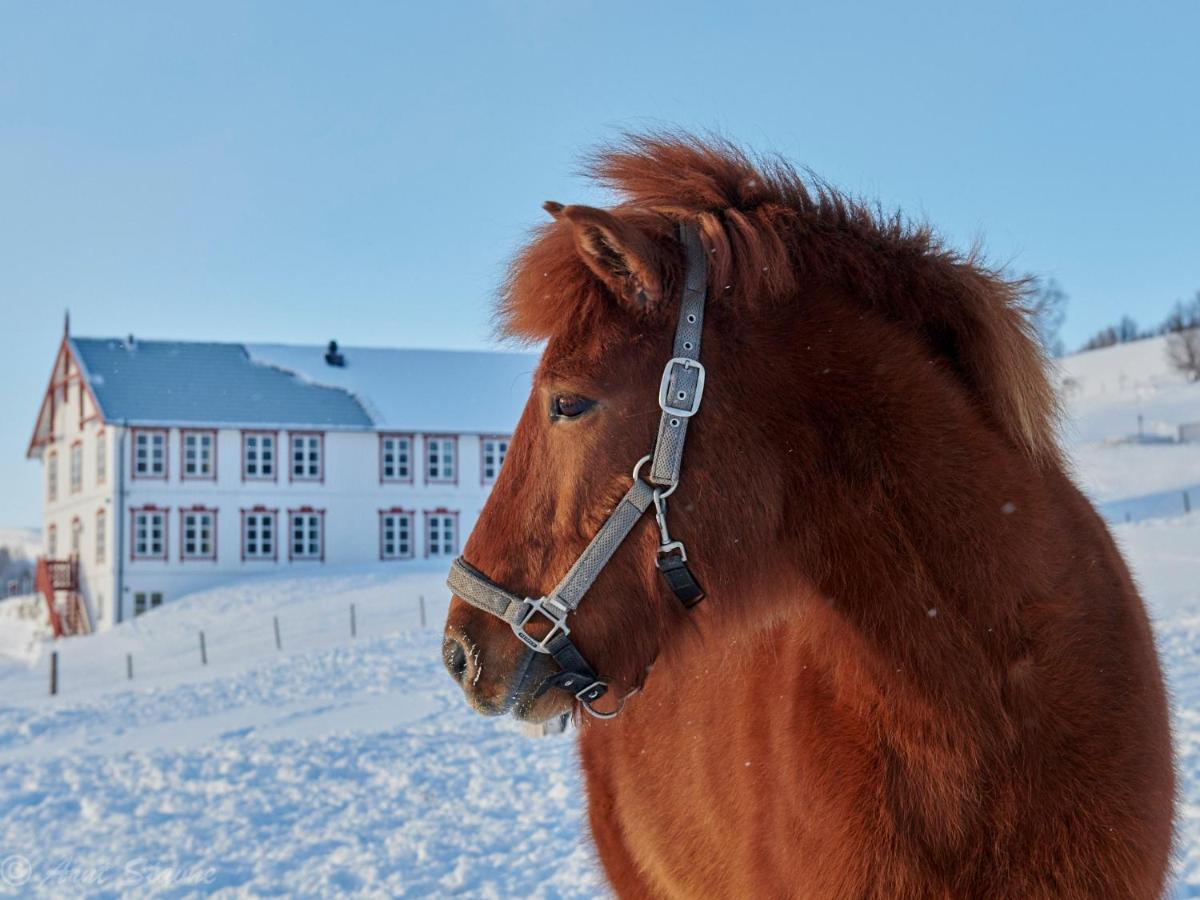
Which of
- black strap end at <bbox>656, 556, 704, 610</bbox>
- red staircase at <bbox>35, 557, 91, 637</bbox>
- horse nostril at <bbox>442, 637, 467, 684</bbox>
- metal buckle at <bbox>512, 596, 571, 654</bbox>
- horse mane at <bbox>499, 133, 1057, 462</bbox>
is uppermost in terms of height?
horse mane at <bbox>499, 133, 1057, 462</bbox>

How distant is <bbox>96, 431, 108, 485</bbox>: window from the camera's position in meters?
36.5

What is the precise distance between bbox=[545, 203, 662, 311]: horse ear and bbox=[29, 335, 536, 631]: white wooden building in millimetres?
33734

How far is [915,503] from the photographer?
230 cm

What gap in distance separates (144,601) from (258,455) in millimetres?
6506

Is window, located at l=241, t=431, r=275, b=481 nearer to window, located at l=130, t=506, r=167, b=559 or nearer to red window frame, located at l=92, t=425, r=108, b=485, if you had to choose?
window, located at l=130, t=506, r=167, b=559

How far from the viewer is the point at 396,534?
127 feet

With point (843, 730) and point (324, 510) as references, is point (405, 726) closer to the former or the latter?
point (843, 730)

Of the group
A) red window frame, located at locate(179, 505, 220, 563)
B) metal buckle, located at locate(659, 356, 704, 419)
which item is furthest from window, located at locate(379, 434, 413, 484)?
metal buckle, located at locate(659, 356, 704, 419)

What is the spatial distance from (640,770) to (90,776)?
8.64 meters

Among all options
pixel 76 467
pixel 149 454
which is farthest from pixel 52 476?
pixel 149 454

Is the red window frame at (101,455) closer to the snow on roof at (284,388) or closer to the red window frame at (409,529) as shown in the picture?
the snow on roof at (284,388)

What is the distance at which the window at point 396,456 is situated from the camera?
3862cm

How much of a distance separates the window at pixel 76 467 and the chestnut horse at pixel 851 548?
41.5 metres

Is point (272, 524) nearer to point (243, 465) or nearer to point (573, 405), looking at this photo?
point (243, 465)
